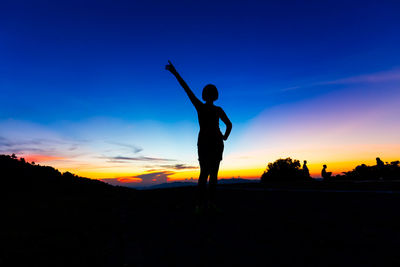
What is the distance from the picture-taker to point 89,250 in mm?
2301

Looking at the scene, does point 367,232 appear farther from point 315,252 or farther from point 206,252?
point 206,252

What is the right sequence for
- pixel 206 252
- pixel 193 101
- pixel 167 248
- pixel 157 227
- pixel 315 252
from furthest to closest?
pixel 193 101 → pixel 157 227 → pixel 167 248 → pixel 206 252 → pixel 315 252

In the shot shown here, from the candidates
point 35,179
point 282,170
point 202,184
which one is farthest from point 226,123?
point 282,170

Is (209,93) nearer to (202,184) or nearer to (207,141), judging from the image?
(207,141)

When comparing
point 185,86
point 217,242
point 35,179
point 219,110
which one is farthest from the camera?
point 35,179

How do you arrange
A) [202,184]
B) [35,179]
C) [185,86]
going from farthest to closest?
[35,179], [185,86], [202,184]

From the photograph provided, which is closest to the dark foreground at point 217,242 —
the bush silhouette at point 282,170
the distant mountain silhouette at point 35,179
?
the distant mountain silhouette at point 35,179

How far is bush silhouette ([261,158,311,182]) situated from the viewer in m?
54.8

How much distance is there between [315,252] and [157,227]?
6.59ft

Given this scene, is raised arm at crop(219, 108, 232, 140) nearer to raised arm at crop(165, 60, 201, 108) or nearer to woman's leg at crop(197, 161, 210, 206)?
raised arm at crop(165, 60, 201, 108)

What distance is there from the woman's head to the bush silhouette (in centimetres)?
5253

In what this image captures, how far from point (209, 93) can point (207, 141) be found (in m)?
0.97

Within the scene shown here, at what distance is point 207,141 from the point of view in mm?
4398

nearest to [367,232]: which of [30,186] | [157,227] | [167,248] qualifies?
[167,248]
